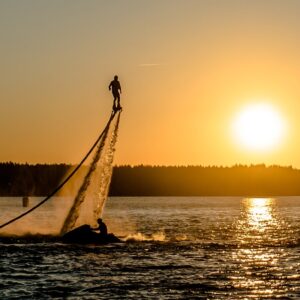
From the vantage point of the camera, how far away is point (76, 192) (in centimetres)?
6919

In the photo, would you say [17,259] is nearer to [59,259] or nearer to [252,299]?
[59,259]

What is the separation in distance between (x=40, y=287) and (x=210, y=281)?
1025cm

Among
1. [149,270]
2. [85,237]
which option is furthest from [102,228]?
[149,270]

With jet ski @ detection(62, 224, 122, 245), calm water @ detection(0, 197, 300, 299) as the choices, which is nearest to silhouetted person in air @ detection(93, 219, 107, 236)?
jet ski @ detection(62, 224, 122, 245)

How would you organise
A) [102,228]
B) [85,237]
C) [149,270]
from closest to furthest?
1. [149,270]
2. [102,228]
3. [85,237]

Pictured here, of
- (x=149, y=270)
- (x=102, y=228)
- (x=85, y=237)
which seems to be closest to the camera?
(x=149, y=270)

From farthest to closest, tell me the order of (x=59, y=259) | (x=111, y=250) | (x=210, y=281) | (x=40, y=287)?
(x=111, y=250)
(x=59, y=259)
(x=210, y=281)
(x=40, y=287)

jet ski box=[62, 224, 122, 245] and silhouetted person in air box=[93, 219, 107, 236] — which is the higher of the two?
silhouetted person in air box=[93, 219, 107, 236]

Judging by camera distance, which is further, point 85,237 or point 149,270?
point 85,237

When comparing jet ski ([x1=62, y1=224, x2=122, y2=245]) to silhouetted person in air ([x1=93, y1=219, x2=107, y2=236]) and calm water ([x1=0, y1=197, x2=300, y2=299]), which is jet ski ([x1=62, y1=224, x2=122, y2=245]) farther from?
calm water ([x1=0, y1=197, x2=300, y2=299])

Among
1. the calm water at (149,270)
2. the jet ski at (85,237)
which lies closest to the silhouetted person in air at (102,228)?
the jet ski at (85,237)

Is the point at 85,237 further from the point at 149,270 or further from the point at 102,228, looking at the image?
the point at 149,270

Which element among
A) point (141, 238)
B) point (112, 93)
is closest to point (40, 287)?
point (112, 93)

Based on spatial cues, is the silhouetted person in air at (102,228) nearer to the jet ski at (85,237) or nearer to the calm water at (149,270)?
the jet ski at (85,237)
